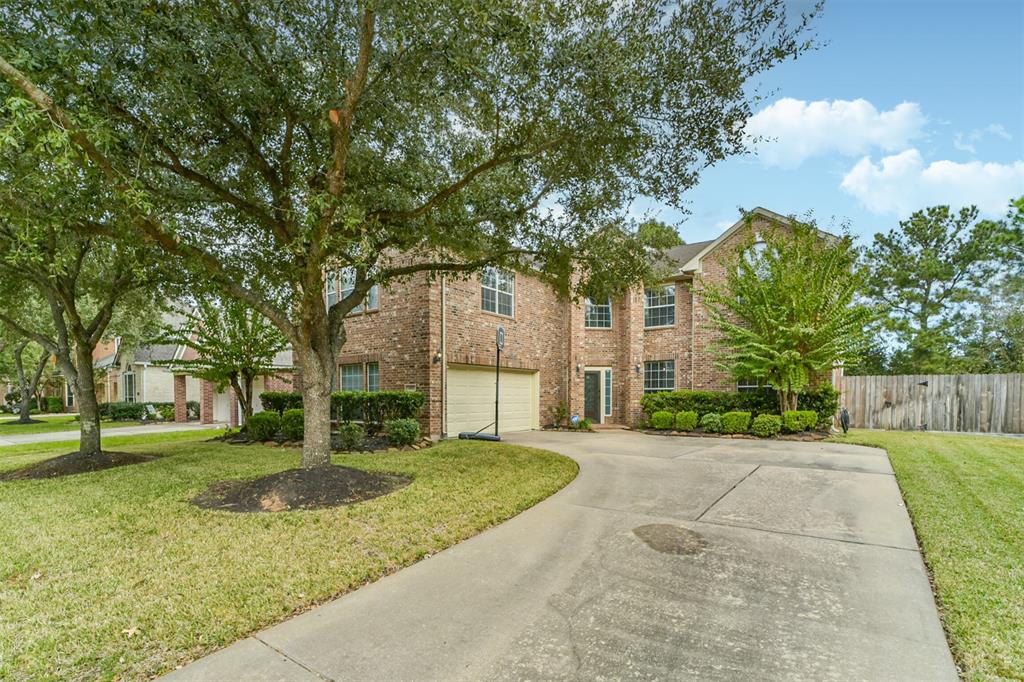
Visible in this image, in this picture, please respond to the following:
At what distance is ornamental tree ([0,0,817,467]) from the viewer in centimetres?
467

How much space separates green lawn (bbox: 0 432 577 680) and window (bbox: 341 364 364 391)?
6.00 metres

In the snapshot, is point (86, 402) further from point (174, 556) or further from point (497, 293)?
point (497, 293)

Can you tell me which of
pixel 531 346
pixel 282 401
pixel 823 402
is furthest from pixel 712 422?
pixel 282 401

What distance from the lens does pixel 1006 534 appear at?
4457mm

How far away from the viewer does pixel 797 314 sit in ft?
40.7

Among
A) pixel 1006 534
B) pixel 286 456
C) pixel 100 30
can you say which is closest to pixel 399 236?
pixel 100 30

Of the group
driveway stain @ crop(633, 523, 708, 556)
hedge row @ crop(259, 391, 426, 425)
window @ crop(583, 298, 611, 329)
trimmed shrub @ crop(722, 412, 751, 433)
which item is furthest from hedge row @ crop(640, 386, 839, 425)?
driveway stain @ crop(633, 523, 708, 556)

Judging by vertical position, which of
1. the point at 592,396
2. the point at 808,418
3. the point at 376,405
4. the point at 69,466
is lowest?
the point at 69,466

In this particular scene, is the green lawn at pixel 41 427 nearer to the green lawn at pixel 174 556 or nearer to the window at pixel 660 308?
the green lawn at pixel 174 556

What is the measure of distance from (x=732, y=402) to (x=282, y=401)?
12939 mm

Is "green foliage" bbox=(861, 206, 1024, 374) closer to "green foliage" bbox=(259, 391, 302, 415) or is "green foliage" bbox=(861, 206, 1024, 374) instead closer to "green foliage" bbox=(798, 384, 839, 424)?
"green foliage" bbox=(798, 384, 839, 424)

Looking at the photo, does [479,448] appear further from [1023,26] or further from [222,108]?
[1023,26]

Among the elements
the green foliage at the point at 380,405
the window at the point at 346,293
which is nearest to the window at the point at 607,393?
the green foliage at the point at 380,405

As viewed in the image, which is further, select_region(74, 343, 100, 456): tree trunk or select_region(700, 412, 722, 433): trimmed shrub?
select_region(700, 412, 722, 433): trimmed shrub
